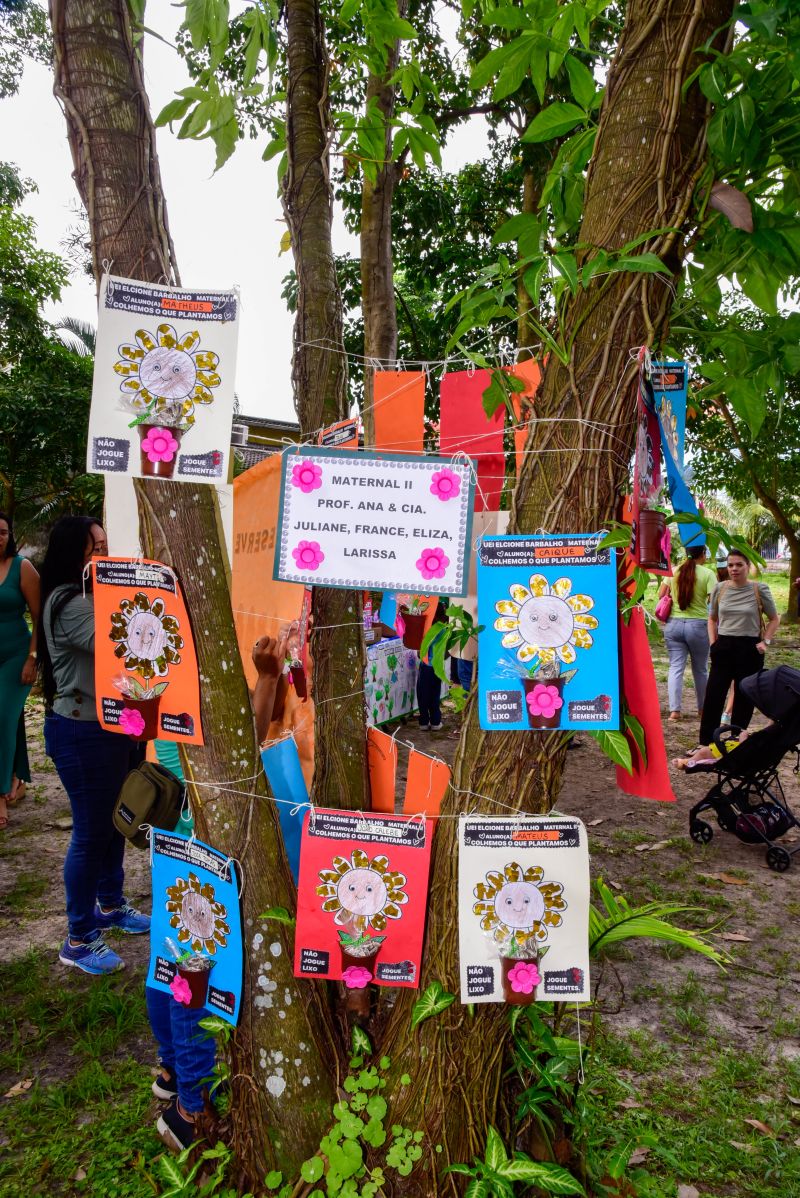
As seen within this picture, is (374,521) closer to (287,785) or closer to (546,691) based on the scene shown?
(546,691)

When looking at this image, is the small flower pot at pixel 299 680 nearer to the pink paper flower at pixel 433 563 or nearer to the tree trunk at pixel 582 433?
the tree trunk at pixel 582 433

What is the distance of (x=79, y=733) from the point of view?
2.80 meters

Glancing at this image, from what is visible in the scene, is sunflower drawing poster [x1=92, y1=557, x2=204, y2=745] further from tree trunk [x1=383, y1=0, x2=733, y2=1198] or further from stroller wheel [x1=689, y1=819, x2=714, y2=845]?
stroller wheel [x1=689, y1=819, x2=714, y2=845]

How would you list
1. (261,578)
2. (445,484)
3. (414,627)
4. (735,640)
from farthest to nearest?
(735,640) → (261,578) → (414,627) → (445,484)

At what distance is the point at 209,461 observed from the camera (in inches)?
58.9

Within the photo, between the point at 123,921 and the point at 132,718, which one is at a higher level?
the point at 132,718

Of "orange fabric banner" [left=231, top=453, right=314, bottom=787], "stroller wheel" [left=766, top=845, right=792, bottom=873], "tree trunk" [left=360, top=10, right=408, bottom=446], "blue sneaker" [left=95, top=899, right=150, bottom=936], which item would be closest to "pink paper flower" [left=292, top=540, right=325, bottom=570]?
"orange fabric banner" [left=231, top=453, right=314, bottom=787]

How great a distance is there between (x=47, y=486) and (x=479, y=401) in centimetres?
863

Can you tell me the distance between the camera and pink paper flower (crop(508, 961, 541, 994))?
1.53 metres

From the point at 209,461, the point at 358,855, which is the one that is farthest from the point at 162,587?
the point at 358,855

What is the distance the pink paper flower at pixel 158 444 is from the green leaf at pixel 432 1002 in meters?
1.19

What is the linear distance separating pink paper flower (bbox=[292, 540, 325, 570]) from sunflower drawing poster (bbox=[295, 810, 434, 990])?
1.70ft

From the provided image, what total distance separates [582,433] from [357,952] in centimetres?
114

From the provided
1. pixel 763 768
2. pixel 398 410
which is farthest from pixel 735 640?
pixel 398 410
